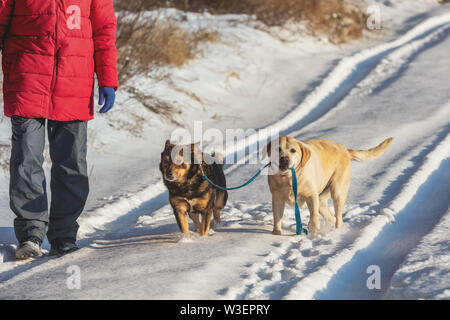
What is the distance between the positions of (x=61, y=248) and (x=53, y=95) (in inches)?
41.0

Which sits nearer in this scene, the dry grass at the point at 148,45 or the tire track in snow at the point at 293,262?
the tire track in snow at the point at 293,262

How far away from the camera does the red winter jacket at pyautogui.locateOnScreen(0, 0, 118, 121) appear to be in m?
3.66

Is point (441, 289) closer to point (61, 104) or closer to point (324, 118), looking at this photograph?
point (61, 104)

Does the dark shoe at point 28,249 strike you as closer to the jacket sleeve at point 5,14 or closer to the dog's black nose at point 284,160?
the jacket sleeve at point 5,14

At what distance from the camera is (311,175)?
4.08 metres

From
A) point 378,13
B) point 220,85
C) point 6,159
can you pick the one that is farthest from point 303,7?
point 6,159

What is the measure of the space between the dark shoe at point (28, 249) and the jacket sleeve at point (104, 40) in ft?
3.79

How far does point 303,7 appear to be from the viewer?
1435 cm

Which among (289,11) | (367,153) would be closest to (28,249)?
(367,153)

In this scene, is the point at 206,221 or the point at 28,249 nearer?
the point at 28,249

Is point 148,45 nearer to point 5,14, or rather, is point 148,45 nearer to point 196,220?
point 196,220

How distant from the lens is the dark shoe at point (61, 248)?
3932mm
